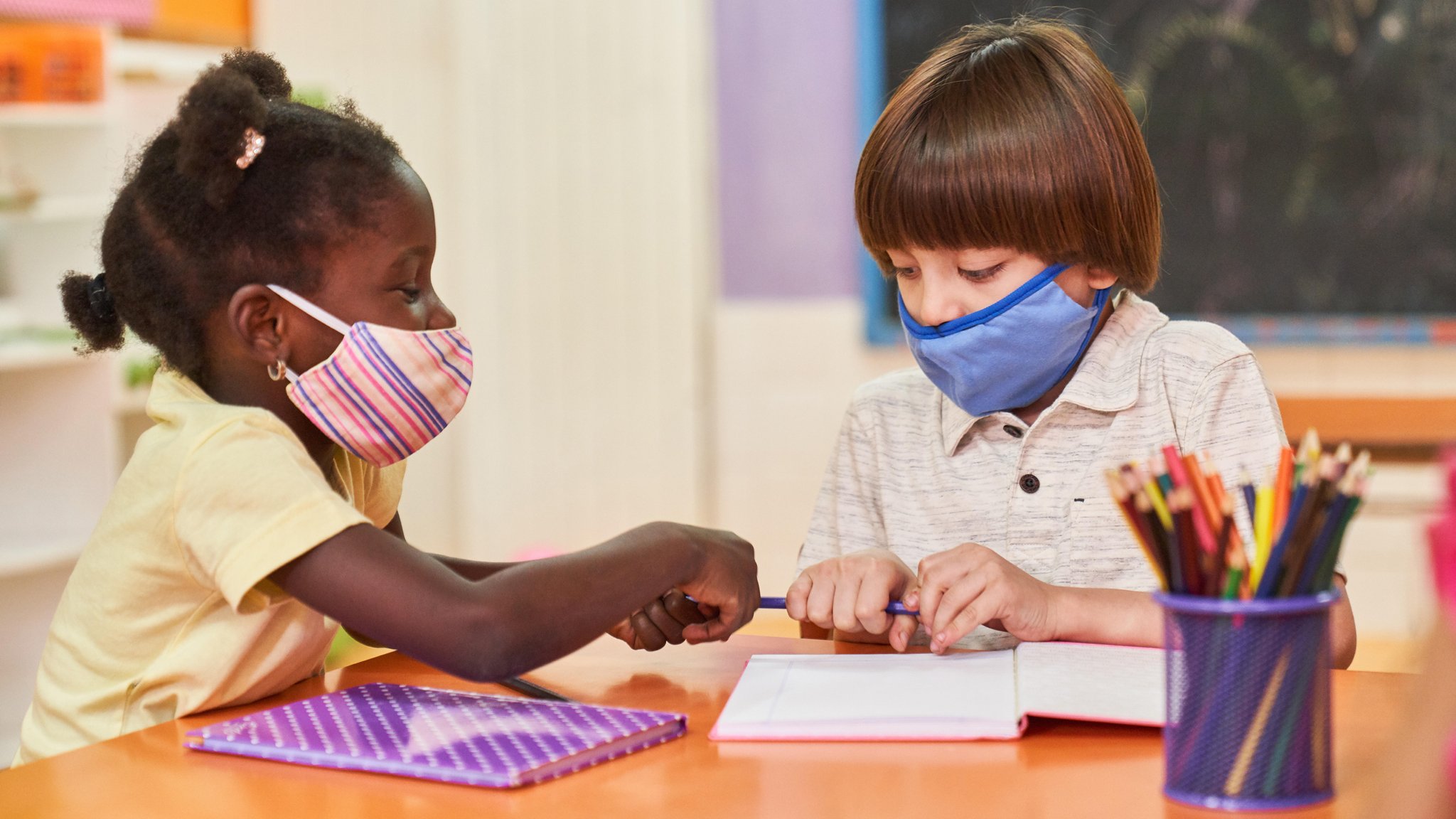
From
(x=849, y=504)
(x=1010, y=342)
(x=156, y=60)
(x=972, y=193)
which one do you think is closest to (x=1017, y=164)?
(x=972, y=193)

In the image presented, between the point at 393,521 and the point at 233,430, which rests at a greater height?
the point at 233,430

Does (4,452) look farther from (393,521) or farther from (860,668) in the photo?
(860,668)

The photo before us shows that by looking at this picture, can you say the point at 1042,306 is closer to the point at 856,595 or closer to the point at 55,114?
the point at 856,595

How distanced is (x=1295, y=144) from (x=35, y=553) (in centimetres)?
284

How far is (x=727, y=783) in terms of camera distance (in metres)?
0.79

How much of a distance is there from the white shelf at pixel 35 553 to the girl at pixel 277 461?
1964mm

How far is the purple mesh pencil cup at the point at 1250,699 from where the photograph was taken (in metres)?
0.67

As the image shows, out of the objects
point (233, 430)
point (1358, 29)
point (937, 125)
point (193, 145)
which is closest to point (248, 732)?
point (233, 430)

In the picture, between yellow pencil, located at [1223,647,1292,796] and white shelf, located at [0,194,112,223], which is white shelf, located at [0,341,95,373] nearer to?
white shelf, located at [0,194,112,223]

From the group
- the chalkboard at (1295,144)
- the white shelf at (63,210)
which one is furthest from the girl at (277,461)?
the chalkboard at (1295,144)

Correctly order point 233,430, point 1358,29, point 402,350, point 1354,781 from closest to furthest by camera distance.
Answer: point 1354,781 → point 233,430 → point 402,350 → point 1358,29

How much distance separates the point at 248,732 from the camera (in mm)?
895

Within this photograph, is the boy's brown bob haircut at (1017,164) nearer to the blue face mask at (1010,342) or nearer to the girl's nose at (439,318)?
the blue face mask at (1010,342)

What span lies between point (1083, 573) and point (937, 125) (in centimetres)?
42
